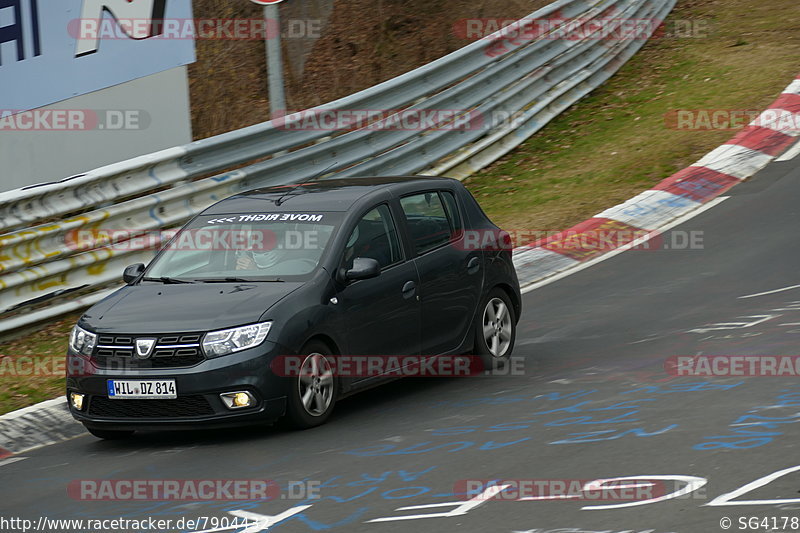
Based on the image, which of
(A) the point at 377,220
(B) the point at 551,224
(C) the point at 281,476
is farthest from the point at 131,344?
(B) the point at 551,224

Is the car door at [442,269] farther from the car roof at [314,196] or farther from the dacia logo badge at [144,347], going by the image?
the dacia logo badge at [144,347]

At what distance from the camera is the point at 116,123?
42.3ft

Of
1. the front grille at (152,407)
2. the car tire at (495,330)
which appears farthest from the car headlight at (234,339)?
the car tire at (495,330)

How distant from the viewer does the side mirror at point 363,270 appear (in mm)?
7992

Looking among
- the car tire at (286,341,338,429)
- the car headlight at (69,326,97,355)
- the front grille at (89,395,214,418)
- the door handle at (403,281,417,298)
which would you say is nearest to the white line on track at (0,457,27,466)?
the front grille at (89,395,214,418)

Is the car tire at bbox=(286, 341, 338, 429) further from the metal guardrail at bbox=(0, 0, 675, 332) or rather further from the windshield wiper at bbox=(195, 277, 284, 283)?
the metal guardrail at bbox=(0, 0, 675, 332)

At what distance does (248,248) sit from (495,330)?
2.23 metres

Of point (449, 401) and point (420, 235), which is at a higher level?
point (420, 235)

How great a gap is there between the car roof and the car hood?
933 millimetres

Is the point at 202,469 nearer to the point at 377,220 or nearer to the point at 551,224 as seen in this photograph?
the point at 377,220

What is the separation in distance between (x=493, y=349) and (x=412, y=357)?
1071mm

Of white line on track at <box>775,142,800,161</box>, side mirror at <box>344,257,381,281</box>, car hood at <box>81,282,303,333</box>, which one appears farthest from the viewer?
white line on track at <box>775,142,800,161</box>

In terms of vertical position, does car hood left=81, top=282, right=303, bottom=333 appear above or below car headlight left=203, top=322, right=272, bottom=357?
above

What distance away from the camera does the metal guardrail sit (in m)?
10.9
